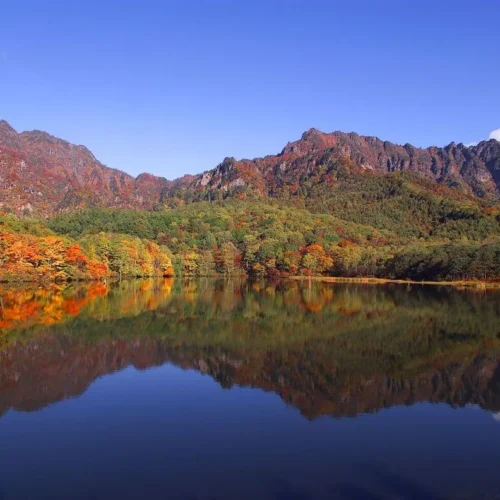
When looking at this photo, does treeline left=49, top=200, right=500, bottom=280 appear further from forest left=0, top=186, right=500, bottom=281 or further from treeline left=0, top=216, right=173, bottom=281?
treeline left=0, top=216, right=173, bottom=281

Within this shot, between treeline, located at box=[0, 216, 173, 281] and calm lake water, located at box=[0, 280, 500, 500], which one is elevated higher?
treeline, located at box=[0, 216, 173, 281]

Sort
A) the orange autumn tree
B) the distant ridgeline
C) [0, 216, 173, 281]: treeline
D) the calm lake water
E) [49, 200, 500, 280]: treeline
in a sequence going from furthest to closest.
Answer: the orange autumn tree
[49, 200, 500, 280]: treeline
the distant ridgeline
[0, 216, 173, 281]: treeline
the calm lake water

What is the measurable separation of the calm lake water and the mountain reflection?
4.0 inches

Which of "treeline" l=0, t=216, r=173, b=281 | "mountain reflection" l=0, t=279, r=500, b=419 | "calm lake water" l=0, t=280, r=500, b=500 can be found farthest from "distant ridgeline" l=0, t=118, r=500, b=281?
"calm lake water" l=0, t=280, r=500, b=500

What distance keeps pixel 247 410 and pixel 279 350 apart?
8.33 meters

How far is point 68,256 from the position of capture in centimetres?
6425

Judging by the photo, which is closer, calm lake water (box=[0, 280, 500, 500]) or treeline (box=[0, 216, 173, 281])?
calm lake water (box=[0, 280, 500, 500])

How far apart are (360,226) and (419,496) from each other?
→ 126009mm

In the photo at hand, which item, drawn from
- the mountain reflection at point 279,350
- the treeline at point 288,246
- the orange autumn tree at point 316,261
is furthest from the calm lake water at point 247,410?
the orange autumn tree at point 316,261

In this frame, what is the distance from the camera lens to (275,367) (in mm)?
18938

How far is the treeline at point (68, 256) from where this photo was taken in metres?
56.8

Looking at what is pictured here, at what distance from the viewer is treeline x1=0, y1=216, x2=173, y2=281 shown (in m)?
56.8

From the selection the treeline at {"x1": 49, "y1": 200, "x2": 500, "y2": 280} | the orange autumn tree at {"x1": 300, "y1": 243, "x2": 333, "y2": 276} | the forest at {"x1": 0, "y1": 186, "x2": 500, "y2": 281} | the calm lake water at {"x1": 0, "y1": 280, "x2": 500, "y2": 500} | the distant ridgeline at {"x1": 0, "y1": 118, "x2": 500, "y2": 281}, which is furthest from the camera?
the orange autumn tree at {"x1": 300, "y1": 243, "x2": 333, "y2": 276}

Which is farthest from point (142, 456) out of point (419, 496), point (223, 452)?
point (419, 496)
